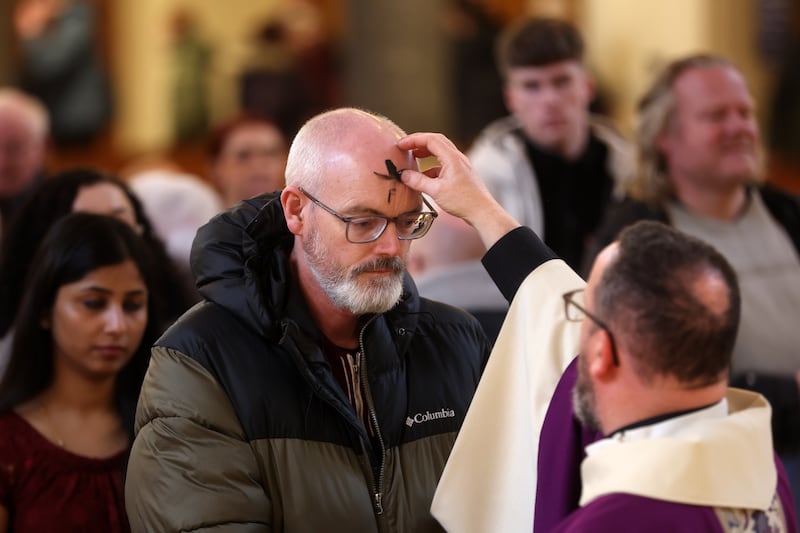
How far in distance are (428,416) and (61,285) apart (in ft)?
4.20

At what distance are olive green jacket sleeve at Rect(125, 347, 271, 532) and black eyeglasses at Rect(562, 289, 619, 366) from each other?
30.9 inches

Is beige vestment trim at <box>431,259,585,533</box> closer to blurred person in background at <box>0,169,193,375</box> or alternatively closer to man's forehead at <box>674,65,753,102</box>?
blurred person in background at <box>0,169,193,375</box>

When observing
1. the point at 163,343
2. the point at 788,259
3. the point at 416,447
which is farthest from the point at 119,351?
the point at 788,259

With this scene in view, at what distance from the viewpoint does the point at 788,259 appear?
475 cm

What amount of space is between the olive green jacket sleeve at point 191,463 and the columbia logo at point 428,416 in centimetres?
43

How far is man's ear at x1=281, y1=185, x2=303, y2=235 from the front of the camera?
3.06 meters

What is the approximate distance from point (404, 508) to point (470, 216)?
0.71 metres

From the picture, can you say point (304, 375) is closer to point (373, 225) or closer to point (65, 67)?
point (373, 225)

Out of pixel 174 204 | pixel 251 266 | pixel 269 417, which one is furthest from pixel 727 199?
pixel 174 204

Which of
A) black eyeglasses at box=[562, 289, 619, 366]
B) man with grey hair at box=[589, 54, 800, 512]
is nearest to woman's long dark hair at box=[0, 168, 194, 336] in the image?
man with grey hair at box=[589, 54, 800, 512]

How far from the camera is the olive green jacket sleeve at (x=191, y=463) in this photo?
9.34 ft

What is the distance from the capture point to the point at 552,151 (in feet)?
18.8

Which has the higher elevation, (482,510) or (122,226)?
(122,226)

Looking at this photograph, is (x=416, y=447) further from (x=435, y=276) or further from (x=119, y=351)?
(x=435, y=276)
